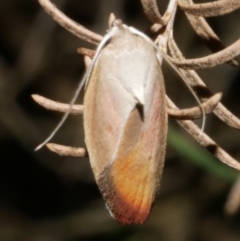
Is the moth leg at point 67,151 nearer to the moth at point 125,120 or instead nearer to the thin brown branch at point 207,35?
the moth at point 125,120

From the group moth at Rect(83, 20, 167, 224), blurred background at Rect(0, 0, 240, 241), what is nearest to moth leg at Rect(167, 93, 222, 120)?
moth at Rect(83, 20, 167, 224)

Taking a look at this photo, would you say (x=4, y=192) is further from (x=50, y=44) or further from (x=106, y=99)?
(x=106, y=99)

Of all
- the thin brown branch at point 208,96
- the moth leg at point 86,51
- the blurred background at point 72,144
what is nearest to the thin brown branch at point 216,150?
the thin brown branch at point 208,96

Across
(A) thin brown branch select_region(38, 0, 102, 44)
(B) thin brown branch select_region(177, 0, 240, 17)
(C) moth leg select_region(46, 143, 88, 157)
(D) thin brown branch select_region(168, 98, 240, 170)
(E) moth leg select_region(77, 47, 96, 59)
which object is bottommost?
(C) moth leg select_region(46, 143, 88, 157)

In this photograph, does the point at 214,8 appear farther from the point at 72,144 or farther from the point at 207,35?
the point at 72,144

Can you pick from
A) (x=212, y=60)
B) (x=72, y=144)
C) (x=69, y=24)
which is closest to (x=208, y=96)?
(x=212, y=60)

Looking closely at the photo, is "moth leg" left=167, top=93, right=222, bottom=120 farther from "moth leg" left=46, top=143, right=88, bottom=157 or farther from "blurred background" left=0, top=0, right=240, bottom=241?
"blurred background" left=0, top=0, right=240, bottom=241
